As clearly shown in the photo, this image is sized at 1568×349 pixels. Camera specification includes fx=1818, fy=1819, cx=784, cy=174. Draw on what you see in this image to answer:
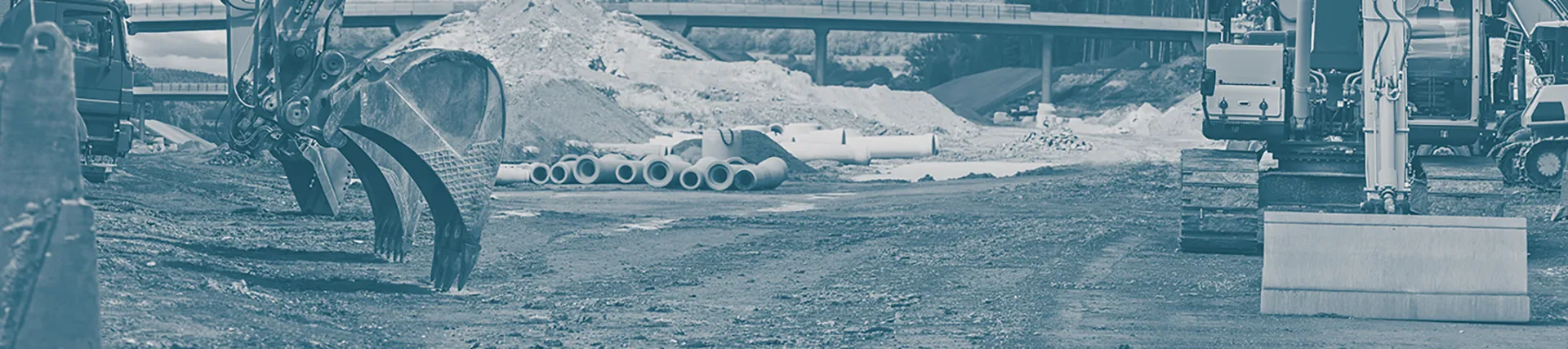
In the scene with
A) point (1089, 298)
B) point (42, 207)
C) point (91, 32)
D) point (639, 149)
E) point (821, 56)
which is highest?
point (821, 56)

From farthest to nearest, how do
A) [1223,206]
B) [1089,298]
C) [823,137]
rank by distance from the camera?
[823,137] → [1223,206] → [1089,298]

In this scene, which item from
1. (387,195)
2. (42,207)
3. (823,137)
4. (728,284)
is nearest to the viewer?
(42,207)

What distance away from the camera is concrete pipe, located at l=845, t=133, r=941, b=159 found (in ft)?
124

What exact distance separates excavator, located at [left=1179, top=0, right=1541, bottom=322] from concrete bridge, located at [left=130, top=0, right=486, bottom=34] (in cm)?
6147

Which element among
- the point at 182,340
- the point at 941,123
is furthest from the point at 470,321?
the point at 941,123

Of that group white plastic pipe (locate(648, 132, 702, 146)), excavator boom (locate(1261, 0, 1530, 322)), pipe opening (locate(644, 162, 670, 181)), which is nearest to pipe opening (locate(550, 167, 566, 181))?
pipe opening (locate(644, 162, 670, 181))

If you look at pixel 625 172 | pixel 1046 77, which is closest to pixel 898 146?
pixel 625 172

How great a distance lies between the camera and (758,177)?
2633cm

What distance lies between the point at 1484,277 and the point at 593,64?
48.3 meters

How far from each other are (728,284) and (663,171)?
1443cm

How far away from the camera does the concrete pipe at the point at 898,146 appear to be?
37.9 m

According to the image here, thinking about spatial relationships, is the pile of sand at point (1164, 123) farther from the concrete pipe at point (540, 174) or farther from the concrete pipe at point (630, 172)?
the concrete pipe at point (540, 174)

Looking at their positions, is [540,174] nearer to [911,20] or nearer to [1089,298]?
[1089,298]

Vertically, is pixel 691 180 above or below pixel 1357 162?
below
